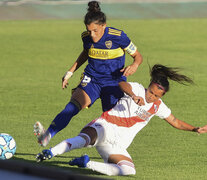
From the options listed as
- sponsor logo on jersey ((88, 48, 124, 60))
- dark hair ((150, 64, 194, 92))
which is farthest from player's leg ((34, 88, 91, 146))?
dark hair ((150, 64, 194, 92))

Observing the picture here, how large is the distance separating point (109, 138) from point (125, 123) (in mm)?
303

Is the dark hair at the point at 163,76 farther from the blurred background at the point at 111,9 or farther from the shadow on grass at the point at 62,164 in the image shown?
the blurred background at the point at 111,9

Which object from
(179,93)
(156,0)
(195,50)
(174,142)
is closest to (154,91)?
(174,142)

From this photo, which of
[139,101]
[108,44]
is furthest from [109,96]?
[139,101]

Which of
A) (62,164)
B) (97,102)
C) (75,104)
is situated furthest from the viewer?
(97,102)

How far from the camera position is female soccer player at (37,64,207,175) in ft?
24.4

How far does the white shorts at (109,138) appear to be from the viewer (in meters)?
7.60

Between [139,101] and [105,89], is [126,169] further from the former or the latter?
[105,89]

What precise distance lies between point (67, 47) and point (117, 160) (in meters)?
16.4

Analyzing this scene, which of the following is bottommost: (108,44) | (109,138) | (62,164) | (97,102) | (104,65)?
(97,102)

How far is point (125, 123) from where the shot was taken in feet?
25.5

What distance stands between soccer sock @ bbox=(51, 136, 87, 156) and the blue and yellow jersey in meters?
1.52

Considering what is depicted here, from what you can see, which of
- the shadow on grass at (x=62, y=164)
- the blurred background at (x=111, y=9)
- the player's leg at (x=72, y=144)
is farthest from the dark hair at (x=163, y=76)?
the blurred background at (x=111, y=9)

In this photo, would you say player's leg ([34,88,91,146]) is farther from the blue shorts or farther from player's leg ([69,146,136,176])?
player's leg ([69,146,136,176])
